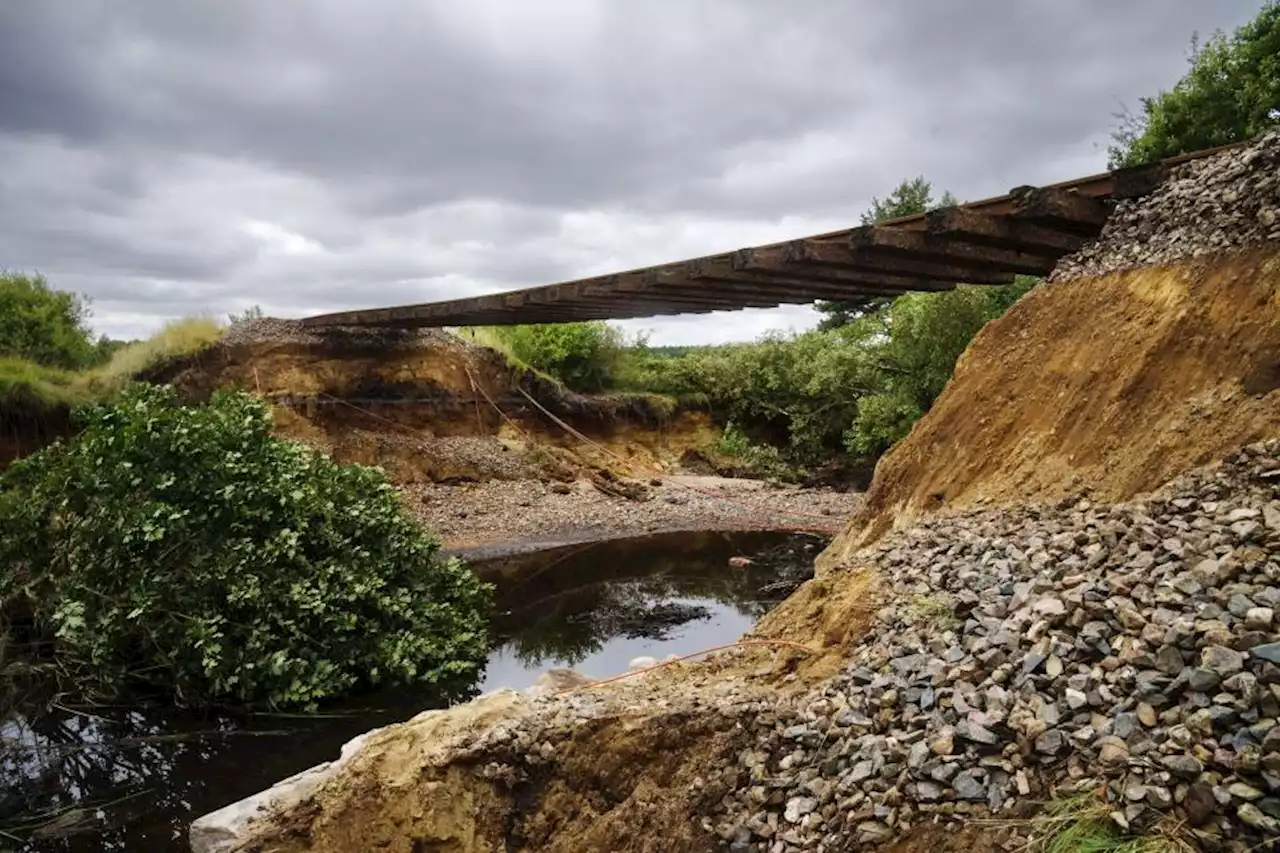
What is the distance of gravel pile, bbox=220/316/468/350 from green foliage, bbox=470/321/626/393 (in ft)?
13.7

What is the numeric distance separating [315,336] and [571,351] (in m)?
7.96

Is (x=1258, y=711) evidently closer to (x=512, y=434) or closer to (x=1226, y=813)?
(x=1226, y=813)

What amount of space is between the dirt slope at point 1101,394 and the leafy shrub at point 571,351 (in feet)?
56.6

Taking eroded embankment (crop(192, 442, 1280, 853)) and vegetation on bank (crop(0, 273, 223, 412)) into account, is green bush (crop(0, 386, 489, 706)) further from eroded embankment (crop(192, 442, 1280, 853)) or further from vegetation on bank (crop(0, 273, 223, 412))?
vegetation on bank (crop(0, 273, 223, 412))

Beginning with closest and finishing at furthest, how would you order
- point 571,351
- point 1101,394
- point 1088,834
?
point 1088,834, point 1101,394, point 571,351

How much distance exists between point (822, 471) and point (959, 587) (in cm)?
1864

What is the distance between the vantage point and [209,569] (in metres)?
7.36

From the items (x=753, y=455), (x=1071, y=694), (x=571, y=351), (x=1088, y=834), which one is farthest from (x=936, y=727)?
(x=571, y=351)

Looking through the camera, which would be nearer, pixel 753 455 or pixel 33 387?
pixel 33 387

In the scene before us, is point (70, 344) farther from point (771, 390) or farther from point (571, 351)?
point (771, 390)

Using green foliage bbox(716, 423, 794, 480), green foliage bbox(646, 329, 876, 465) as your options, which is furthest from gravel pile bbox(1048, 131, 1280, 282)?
green foliage bbox(716, 423, 794, 480)

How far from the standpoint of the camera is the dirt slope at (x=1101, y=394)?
475 cm

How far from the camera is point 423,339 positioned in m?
19.6

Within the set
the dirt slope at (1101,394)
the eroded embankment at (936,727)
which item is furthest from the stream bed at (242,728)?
the dirt slope at (1101,394)
